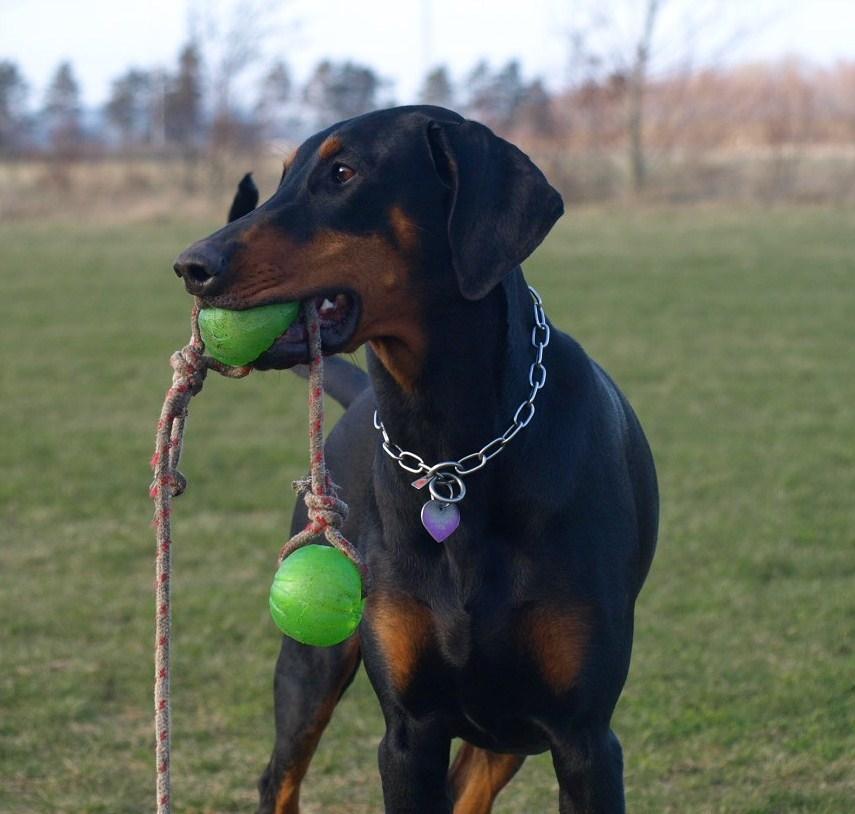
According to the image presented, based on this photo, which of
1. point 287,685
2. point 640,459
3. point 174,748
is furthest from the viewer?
point 174,748

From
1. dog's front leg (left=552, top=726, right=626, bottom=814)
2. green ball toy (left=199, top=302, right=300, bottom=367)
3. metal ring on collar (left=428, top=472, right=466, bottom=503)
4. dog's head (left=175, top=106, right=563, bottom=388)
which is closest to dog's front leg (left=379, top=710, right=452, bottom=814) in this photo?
dog's front leg (left=552, top=726, right=626, bottom=814)

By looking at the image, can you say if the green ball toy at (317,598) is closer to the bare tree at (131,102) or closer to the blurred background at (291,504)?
the blurred background at (291,504)

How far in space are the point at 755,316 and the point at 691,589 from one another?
8.34 metres

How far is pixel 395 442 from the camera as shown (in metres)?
3.19

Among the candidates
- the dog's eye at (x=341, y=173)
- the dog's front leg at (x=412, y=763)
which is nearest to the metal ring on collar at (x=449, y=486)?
the dog's front leg at (x=412, y=763)

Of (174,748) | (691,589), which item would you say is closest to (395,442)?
(174,748)

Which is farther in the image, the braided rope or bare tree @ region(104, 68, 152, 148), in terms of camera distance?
bare tree @ region(104, 68, 152, 148)

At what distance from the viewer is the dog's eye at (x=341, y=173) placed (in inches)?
116

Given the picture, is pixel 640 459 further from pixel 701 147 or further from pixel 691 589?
pixel 701 147

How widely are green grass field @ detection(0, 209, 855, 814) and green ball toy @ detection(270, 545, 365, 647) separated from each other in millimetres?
1572

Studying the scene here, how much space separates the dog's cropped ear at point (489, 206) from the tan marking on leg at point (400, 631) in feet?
2.33

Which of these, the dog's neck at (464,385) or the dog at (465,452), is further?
the dog's neck at (464,385)

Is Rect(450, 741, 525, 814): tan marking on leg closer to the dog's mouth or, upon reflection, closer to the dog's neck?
the dog's neck

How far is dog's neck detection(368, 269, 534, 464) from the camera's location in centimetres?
307
